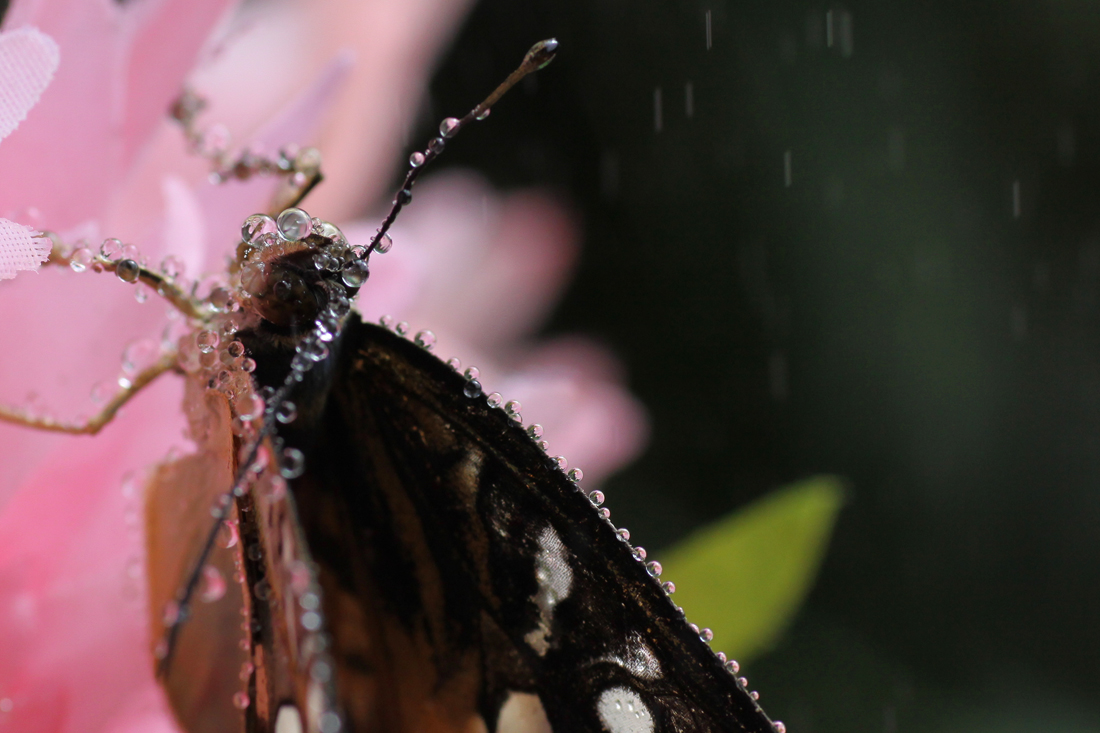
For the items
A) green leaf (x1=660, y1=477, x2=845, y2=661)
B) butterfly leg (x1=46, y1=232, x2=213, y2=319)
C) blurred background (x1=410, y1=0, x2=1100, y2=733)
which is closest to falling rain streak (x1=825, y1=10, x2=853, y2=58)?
blurred background (x1=410, y1=0, x2=1100, y2=733)

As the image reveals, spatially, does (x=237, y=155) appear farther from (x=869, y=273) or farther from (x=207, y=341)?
(x=869, y=273)

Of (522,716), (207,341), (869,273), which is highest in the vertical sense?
(207,341)

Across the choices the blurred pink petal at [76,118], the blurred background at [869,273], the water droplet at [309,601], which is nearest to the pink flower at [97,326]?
the blurred pink petal at [76,118]

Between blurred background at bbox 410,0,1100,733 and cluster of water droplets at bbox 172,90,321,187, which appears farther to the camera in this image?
blurred background at bbox 410,0,1100,733

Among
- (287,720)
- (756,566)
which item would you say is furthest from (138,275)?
(756,566)

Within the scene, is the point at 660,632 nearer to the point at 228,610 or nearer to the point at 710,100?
the point at 228,610

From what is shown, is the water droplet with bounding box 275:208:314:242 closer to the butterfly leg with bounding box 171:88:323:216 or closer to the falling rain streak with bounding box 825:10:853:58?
the butterfly leg with bounding box 171:88:323:216

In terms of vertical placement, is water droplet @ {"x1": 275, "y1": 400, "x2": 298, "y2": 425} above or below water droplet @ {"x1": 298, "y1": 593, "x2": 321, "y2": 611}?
above
